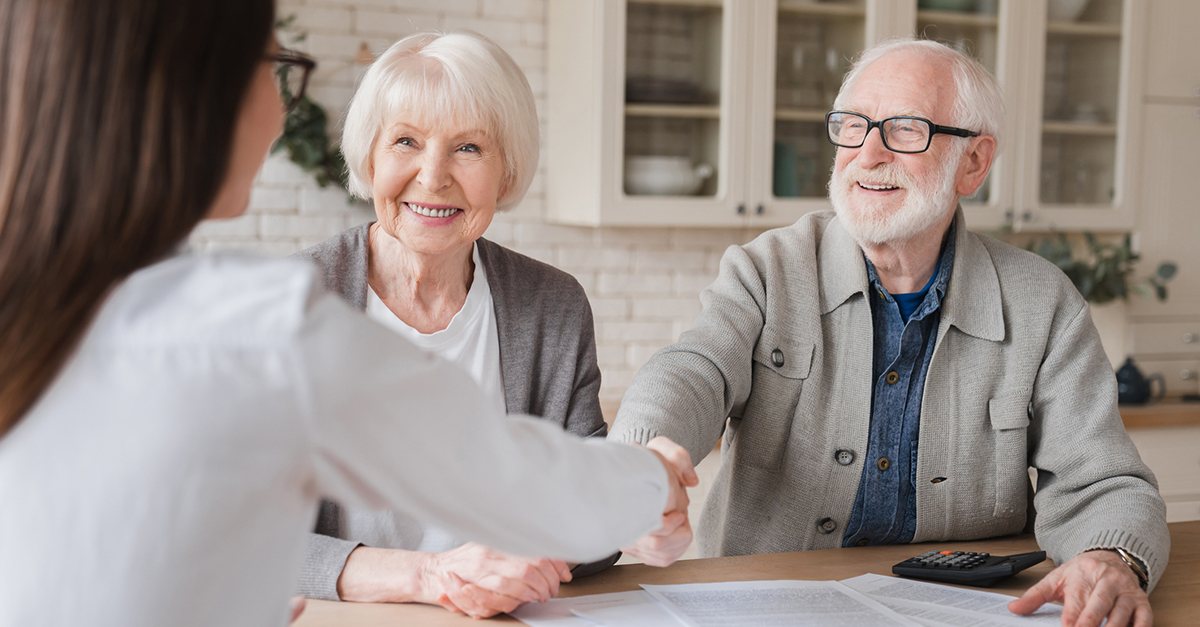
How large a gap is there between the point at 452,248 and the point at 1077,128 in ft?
8.60

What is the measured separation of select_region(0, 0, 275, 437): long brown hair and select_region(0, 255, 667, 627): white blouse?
0.03 metres

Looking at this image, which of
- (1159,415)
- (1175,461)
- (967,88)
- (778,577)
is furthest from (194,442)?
(1175,461)

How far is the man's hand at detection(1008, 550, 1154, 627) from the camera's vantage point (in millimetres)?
1206

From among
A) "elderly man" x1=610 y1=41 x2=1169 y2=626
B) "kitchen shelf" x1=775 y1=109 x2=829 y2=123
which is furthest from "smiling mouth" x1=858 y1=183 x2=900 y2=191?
"kitchen shelf" x1=775 y1=109 x2=829 y2=123

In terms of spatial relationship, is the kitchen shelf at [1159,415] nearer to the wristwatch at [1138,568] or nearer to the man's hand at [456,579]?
the wristwatch at [1138,568]

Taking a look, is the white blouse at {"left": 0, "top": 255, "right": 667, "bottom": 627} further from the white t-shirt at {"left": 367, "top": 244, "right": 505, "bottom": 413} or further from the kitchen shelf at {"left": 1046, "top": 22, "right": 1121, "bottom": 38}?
the kitchen shelf at {"left": 1046, "top": 22, "right": 1121, "bottom": 38}

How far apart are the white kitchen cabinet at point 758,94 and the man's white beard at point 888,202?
46.8 inches

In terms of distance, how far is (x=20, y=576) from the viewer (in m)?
0.58

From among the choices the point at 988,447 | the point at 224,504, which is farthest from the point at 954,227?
the point at 224,504

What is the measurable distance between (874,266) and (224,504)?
1.39 metres

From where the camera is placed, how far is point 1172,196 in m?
3.48

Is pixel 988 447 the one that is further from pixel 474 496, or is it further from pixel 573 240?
pixel 573 240

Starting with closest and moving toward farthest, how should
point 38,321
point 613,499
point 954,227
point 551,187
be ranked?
point 38,321 → point 613,499 → point 954,227 → point 551,187

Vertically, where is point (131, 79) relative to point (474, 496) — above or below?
above
